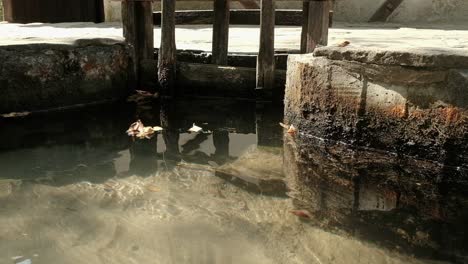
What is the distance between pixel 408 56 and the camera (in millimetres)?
3420

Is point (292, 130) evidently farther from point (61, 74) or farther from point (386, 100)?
point (61, 74)

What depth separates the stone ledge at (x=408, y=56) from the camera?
10.8 feet

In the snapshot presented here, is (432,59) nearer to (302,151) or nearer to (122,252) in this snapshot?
(302,151)

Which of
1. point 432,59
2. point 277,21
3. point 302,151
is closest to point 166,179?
point 302,151

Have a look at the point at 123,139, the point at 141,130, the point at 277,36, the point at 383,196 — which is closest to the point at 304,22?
the point at 141,130

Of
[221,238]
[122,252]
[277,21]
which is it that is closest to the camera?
[122,252]

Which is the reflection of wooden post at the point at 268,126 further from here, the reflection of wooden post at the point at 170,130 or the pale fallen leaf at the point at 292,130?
the reflection of wooden post at the point at 170,130

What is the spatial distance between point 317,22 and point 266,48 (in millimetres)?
564

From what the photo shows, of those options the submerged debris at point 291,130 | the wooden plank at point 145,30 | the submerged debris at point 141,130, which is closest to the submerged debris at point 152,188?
the submerged debris at point 141,130

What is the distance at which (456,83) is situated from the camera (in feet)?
10.9

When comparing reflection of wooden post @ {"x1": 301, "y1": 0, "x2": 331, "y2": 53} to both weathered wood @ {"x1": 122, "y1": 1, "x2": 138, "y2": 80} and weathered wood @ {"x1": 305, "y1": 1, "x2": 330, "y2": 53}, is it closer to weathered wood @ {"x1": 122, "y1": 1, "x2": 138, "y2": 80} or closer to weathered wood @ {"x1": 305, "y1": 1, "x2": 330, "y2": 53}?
weathered wood @ {"x1": 305, "y1": 1, "x2": 330, "y2": 53}

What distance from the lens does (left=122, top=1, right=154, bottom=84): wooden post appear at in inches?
215

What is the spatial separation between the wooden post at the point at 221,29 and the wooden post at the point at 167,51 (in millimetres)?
440

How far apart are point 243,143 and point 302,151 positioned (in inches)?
19.9
